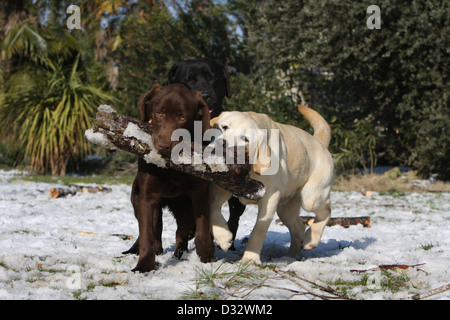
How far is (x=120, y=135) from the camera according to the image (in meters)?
3.50

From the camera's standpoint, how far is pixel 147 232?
3.66 m

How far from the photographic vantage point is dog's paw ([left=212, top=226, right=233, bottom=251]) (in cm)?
372

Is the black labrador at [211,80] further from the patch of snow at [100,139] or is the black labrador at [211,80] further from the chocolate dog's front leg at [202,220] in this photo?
the patch of snow at [100,139]

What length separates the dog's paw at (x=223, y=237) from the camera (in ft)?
12.2

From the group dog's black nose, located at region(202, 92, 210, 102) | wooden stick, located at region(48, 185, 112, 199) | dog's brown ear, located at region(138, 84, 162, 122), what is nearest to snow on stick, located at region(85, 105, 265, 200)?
dog's brown ear, located at region(138, 84, 162, 122)

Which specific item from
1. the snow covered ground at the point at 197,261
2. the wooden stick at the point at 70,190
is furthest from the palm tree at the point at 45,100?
the snow covered ground at the point at 197,261

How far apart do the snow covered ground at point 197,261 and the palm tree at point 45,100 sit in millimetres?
6790

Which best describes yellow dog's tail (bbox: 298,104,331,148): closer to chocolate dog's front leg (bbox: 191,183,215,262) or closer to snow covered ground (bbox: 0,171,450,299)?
snow covered ground (bbox: 0,171,450,299)

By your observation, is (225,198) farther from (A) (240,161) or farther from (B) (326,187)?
(B) (326,187)

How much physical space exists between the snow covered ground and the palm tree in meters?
6.79

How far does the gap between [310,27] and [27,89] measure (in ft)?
26.8

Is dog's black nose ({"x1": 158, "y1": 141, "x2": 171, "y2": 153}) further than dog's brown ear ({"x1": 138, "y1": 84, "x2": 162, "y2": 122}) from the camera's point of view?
No

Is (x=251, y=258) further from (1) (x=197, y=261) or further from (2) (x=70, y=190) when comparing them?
(2) (x=70, y=190)
